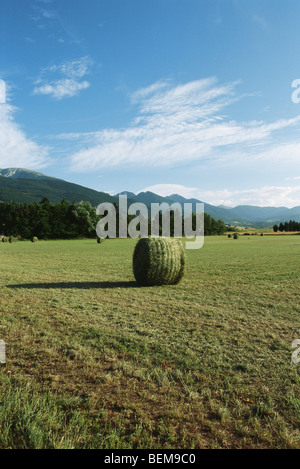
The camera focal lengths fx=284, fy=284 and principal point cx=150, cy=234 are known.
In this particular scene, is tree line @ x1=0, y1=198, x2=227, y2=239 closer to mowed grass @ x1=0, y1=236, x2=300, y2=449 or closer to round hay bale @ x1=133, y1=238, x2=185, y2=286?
round hay bale @ x1=133, y1=238, x2=185, y2=286

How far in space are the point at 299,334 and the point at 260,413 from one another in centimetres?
340

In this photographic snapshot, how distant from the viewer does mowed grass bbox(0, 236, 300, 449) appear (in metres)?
3.33

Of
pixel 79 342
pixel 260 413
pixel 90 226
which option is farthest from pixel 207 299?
pixel 90 226

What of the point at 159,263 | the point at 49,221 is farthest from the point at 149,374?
the point at 49,221

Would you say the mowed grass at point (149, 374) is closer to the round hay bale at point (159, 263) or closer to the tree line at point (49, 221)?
the round hay bale at point (159, 263)

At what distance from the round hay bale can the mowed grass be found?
10.5 feet

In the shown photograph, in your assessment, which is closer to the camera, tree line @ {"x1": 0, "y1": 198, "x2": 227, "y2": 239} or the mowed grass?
the mowed grass

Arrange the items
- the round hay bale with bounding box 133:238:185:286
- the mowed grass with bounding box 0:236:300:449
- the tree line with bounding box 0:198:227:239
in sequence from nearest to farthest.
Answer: the mowed grass with bounding box 0:236:300:449, the round hay bale with bounding box 133:238:185:286, the tree line with bounding box 0:198:227:239

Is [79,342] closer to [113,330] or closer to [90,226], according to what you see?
[113,330]

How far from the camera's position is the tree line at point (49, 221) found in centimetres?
8594

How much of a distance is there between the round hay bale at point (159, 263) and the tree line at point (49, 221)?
77.6 m

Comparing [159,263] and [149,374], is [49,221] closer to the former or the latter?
[159,263]

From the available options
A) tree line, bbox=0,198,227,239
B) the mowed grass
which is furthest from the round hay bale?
tree line, bbox=0,198,227,239

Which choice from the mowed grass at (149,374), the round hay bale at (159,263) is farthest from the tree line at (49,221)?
the mowed grass at (149,374)
